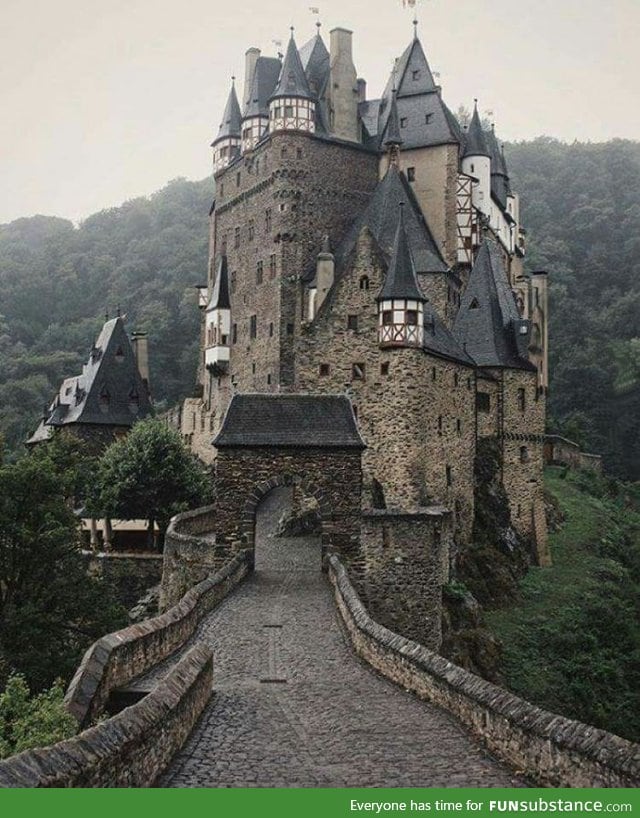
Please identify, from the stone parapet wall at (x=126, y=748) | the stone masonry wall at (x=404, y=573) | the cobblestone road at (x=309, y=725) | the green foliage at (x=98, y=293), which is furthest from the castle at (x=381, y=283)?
the green foliage at (x=98, y=293)

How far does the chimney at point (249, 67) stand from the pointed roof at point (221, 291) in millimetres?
10229

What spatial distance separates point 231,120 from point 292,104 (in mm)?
8894

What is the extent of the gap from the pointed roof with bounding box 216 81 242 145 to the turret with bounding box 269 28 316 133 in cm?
711

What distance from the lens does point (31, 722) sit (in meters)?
12.1

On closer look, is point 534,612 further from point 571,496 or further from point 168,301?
point 168,301

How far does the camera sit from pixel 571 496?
5966 cm

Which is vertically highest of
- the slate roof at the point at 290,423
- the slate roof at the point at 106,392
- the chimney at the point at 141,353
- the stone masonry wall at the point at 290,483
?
the chimney at the point at 141,353

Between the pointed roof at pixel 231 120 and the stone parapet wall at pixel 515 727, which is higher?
the pointed roof at pixel 231 120

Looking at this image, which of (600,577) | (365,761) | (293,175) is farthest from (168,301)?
(365,761)

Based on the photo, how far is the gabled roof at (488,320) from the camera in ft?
149

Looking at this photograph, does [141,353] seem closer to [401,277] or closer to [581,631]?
[401,277]

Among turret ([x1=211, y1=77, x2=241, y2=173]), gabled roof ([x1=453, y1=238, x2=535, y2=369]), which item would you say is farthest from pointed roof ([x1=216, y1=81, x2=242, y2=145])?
gabled roof ([x1=453, y1=238, x2=535, y2=369])

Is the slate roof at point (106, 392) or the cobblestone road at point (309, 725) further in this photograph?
the slate roof at point (106, 392)

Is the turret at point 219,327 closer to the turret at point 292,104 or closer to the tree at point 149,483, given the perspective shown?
the turret at point 292,104
